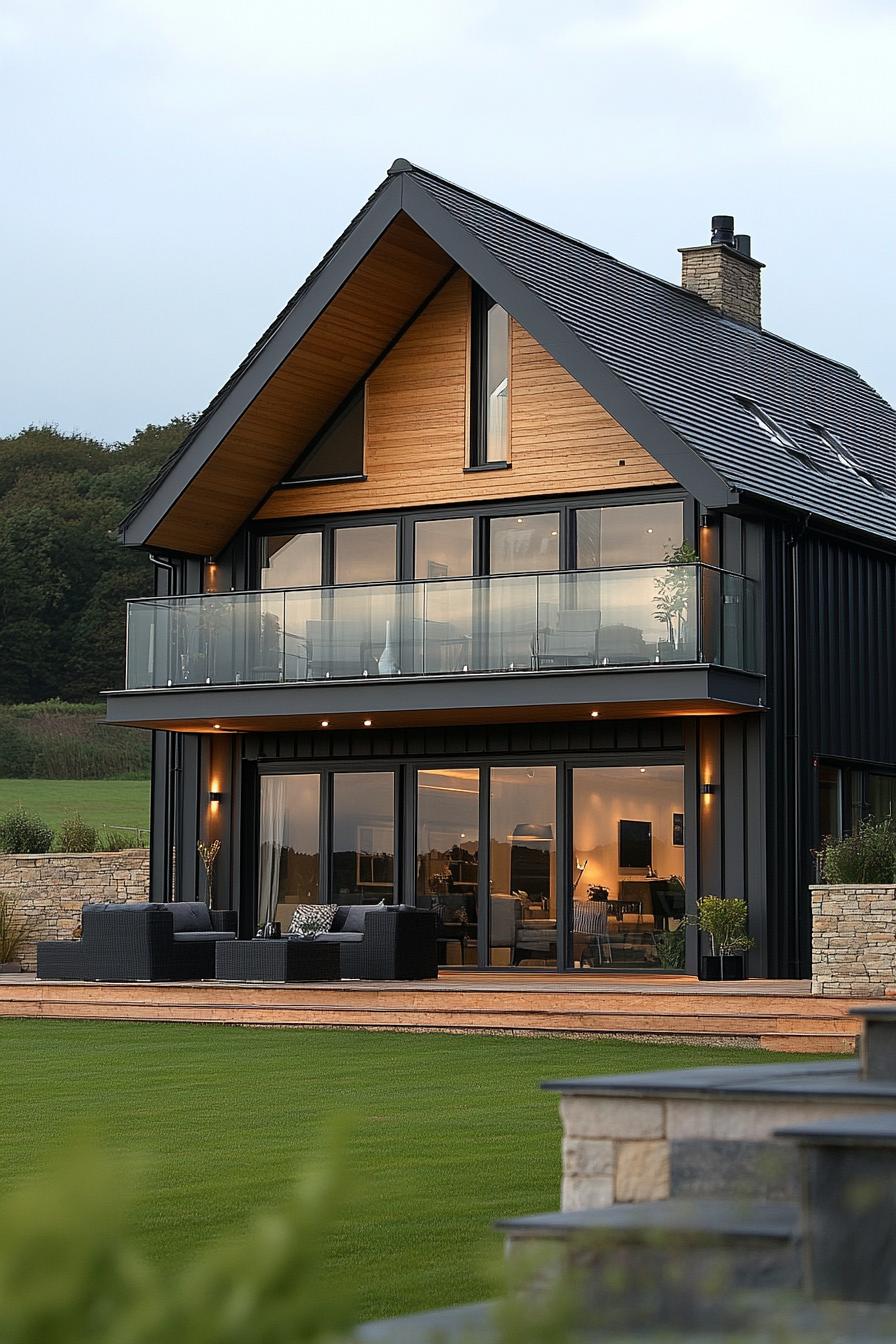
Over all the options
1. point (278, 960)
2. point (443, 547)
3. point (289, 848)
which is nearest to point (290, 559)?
point (443, 547)

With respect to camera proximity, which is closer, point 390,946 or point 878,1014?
point 878,1014

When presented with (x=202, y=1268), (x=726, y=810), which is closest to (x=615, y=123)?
(x=726, y=810)

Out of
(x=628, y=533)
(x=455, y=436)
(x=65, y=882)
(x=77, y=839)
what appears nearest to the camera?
(x=628, y=533)

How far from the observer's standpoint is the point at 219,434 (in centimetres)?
2045

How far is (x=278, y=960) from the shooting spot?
1720 centimetres

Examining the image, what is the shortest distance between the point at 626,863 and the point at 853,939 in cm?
413

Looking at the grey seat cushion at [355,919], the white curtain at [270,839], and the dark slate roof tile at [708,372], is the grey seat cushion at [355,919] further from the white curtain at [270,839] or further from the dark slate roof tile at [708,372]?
the dark slate roof tile at [708,372]

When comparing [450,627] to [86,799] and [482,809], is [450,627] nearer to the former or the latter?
[482,809]

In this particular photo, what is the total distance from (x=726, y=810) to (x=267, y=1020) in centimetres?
494

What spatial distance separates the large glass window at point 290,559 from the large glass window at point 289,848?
2066 millimetres

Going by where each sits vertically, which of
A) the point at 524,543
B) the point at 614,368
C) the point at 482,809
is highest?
the point at 614,368

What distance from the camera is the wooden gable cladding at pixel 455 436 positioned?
64.8ft

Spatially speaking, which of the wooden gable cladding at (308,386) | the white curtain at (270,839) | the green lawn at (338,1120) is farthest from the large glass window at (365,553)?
the green lawn at (338,1120)

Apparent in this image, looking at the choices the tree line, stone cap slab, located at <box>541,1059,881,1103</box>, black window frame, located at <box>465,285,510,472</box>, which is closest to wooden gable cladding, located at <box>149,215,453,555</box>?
black window frame, located at <box>465,285,510,472</box>
